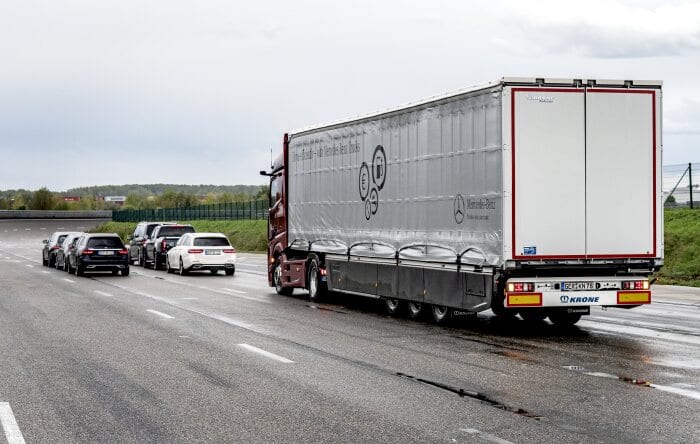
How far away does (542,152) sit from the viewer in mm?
14539

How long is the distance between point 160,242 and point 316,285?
751 inches

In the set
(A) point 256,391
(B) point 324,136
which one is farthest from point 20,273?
(A) point 256,391

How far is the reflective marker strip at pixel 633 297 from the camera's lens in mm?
15109

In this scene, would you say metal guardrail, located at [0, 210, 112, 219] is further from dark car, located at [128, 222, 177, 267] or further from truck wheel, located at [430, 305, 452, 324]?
truck wheel, located at [430, 305, 452, 324]

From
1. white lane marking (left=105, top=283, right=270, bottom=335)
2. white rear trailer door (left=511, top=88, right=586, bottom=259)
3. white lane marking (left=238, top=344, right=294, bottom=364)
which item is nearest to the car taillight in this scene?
white rear trailer door (left=511, top=88, right=586, bottom=259)

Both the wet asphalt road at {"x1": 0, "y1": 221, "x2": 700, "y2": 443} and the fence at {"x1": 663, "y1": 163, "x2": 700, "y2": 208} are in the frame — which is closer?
the wet asphalt road at {"x1": 0, "y1": 221, "x2": 700, "y2": 443}

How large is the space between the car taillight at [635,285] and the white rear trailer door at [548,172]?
104 centimetres

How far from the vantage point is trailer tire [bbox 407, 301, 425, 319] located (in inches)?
696

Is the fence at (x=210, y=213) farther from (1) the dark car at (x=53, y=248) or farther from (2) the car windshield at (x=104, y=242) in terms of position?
(2) the car windshield at (x=104, y=242)

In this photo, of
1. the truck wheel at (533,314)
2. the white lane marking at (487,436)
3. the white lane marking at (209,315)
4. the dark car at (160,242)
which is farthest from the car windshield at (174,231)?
the white lane marking at (487,436)

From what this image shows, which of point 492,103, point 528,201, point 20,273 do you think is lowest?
point 20,273

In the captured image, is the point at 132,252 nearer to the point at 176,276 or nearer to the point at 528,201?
the point at 176,276

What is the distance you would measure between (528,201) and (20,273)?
27.4m

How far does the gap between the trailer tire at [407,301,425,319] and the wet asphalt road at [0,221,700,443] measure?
675 mm
